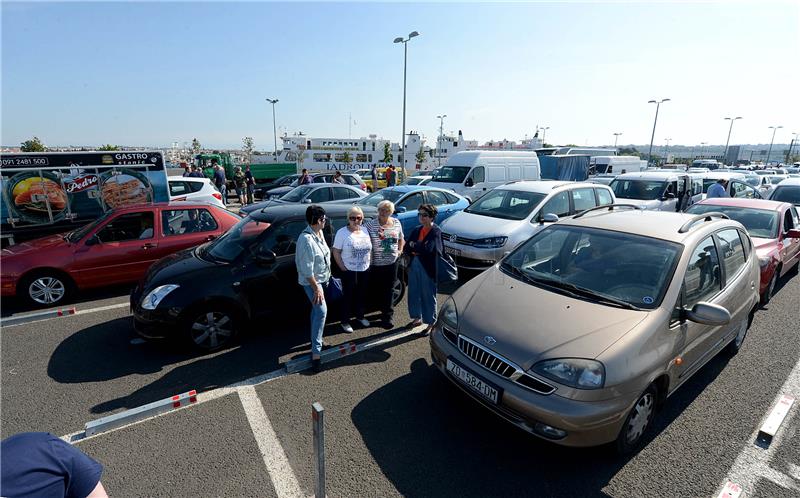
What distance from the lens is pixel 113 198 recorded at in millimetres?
8969

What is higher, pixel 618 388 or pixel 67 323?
pixel 618 388

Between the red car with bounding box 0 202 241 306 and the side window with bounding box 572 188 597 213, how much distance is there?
682cm

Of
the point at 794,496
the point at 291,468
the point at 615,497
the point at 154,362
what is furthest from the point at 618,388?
the point at 154,362

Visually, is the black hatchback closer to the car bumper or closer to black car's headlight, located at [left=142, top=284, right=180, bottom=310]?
black car's headlight, located at [left=142, top=284, right=180, bottom=310]

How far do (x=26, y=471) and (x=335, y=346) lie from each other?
142 inches

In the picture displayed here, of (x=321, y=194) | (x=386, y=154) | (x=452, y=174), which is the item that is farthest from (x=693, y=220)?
(x=386, y=154)

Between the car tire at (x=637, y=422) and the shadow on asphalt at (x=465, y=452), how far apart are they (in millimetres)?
128

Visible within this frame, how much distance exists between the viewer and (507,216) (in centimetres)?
765

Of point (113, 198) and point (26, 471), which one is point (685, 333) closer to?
point (26, 471)

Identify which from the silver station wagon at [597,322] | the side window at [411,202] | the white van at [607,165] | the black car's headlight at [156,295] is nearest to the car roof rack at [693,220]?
the silver station wagon at [597,322]

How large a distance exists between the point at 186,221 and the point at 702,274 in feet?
23.7

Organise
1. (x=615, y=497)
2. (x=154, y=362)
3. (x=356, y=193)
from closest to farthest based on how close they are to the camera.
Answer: (x=615, y=497)
(x=154, y=362)
(x=356, y=193)

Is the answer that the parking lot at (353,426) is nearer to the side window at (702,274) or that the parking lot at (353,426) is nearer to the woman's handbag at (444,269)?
the woman's handbag at (444,269)

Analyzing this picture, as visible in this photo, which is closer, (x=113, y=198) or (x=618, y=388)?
(x=618, y=388)
